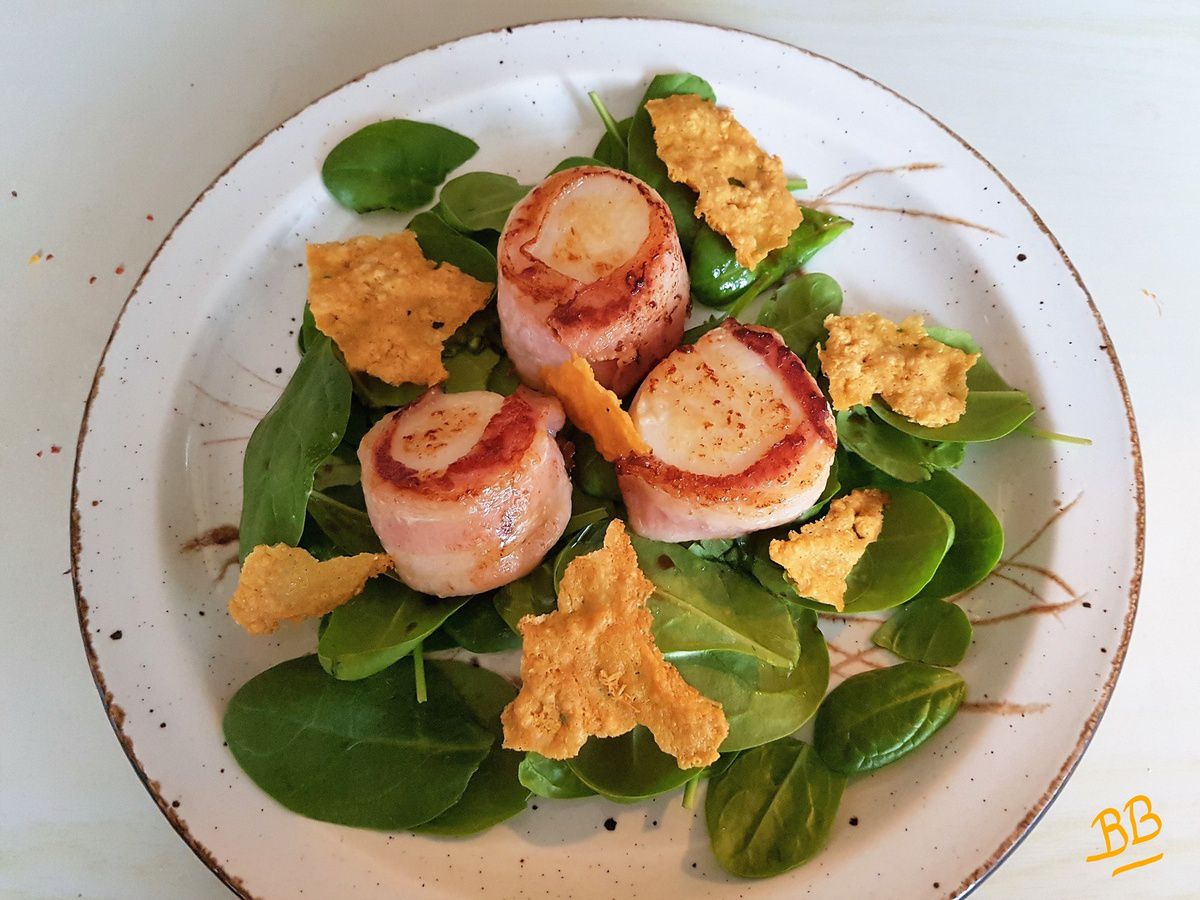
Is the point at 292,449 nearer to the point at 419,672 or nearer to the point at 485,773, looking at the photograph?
the point at 419,672

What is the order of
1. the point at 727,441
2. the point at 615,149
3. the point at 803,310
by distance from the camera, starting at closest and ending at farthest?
1. the point at 727,441
2. the point at 803,310
3. the point at 615,149

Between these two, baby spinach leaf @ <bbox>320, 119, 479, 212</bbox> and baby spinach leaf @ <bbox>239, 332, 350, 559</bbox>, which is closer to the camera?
baby spinach leaf @ <bbox>239, 332, 350, 559</bbox>

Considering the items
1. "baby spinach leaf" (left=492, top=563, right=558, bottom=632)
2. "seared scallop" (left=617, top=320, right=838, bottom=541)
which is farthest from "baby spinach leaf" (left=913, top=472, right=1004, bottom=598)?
"baby spinach leaf" (left=492, top=563, right=558, bottom=632)

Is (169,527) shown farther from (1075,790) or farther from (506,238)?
(1075,790)

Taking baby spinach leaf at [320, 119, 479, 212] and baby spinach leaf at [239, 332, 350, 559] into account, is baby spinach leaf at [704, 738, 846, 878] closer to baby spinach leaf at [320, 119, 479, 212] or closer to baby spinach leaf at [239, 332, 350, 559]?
baby spinach leaf at [239, 332, 350, 559]

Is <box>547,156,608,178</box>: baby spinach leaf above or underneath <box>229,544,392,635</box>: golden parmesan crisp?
above

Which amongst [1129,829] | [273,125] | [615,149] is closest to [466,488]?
[615,149]
